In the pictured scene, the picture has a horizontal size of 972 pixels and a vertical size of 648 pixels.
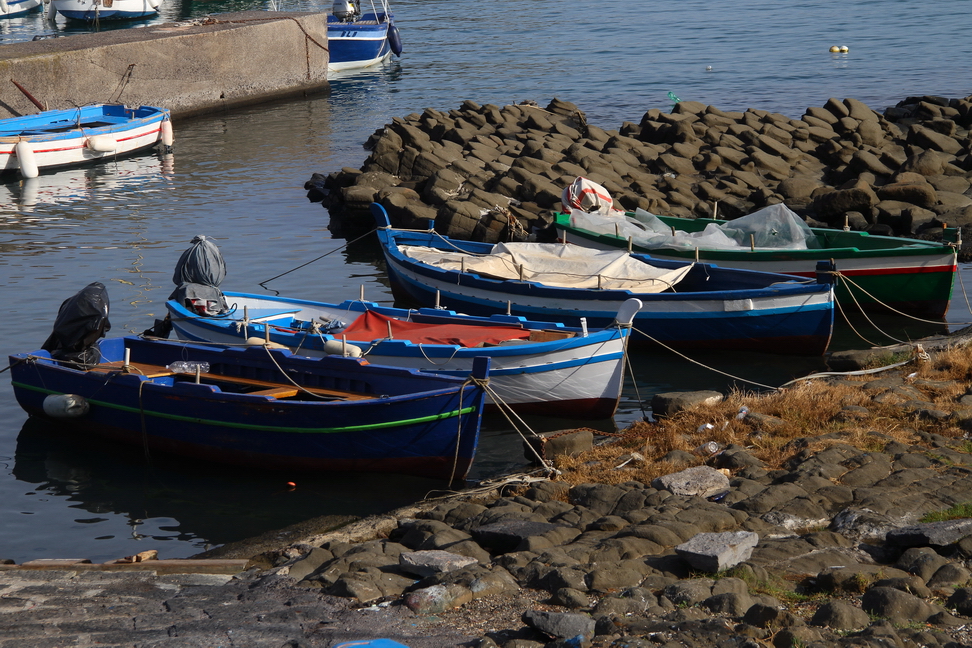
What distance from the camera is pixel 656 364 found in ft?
46.1

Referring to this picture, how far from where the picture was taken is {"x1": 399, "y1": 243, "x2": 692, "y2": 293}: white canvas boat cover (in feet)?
46.6

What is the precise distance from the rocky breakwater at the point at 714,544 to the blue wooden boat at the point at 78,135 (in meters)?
21.0

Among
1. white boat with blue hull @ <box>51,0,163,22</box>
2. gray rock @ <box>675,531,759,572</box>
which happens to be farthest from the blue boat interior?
white boat with blue hull @ <box>51,0,163,22</box>

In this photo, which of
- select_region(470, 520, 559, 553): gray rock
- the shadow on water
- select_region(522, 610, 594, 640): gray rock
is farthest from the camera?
the shadow on water

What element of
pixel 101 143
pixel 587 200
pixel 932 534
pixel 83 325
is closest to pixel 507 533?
pixel 932 534

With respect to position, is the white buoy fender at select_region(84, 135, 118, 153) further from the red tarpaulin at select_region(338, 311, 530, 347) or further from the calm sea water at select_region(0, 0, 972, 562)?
the red tarpaulin at select_region(338, 311, 530, 347)

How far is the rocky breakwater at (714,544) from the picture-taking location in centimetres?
586

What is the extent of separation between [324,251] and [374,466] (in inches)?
409

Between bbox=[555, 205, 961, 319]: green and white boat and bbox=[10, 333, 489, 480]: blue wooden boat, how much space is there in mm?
6394

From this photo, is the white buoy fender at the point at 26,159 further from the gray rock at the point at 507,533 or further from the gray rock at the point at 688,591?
the gray rock at the point at 688,591

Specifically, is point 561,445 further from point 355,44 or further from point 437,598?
point 355,44

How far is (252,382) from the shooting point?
11312 millimetres

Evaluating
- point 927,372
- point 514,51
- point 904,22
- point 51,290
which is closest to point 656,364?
point 927,372

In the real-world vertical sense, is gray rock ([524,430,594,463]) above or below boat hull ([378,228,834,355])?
below
